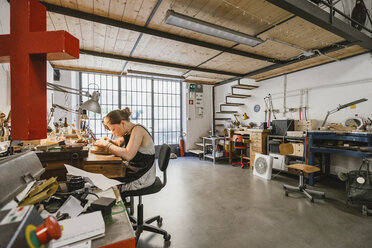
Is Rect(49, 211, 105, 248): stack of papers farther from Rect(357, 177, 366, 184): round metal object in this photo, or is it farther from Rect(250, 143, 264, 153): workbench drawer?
Rect(250, 143, 264, 153): workbench drawer

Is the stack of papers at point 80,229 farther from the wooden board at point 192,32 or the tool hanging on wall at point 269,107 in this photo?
the tool hanging on wall at point 269,107

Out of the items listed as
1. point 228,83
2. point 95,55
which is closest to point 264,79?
point 228,83

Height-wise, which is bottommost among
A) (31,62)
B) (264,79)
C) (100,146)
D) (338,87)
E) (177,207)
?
(177,207)

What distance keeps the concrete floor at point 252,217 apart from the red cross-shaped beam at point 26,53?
178 cm

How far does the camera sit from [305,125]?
14.4 feet

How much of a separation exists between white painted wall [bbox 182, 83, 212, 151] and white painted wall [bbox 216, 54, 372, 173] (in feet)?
8.79

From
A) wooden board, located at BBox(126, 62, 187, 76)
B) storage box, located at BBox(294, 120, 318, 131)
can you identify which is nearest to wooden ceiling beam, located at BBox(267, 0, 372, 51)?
storage box, located at BBox(294, 120, 318, 131)

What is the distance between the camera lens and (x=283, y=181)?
4105mm

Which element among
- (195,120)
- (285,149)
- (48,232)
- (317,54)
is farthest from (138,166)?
(195,120)

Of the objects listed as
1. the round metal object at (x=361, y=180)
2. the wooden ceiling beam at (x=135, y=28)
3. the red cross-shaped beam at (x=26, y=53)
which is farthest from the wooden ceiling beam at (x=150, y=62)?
the round metal object at (x=361, y=180)

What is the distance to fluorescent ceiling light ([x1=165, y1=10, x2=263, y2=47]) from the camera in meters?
2.50

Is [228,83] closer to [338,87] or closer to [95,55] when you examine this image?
[338,87]

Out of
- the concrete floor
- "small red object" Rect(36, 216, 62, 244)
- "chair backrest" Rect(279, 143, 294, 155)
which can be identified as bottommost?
the concrete floor

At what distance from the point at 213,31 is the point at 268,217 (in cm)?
286
